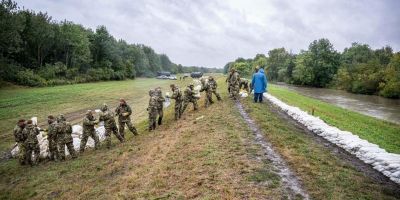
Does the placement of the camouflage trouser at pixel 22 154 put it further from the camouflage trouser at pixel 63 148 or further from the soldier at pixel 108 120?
the soldier at pixel 108 120

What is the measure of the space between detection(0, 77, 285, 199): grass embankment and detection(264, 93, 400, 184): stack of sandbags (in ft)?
12.2

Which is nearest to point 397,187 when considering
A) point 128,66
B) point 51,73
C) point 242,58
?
point 51,73

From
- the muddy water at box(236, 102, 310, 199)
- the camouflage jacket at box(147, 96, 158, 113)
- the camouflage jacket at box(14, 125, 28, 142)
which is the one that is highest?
the camouflage jacket at box(147, 96, 158, 113)

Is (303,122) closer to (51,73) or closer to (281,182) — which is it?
(281,182)

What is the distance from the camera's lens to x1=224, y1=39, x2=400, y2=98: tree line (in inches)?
2783

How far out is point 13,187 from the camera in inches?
595

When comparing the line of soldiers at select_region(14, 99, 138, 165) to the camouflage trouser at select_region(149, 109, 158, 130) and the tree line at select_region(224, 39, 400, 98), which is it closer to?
the camouflage trouser at select_region(149, 109, 158, 130)

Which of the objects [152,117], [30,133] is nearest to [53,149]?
[30,133]

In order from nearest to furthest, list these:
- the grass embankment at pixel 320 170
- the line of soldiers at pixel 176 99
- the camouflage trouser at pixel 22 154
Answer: the grass embankment at pixel 320 170 → the camouflage trouser at pixel 22 154 → the line of soldiers at pixel 176 99

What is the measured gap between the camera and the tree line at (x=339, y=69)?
70688 millimetres

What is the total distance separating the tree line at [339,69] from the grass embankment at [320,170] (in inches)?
2104

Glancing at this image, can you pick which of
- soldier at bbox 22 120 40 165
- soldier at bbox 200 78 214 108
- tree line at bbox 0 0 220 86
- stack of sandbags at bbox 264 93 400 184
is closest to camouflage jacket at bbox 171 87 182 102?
soldier at bbox 200 78 214 108

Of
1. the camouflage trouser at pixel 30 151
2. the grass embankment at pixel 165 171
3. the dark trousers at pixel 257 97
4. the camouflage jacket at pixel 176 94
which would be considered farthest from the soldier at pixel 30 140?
the dark trousers at pixel 257 97

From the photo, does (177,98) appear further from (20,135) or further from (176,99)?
(20,135)
